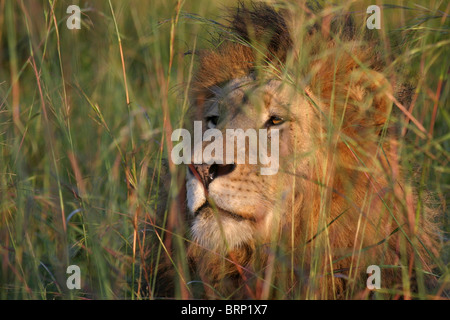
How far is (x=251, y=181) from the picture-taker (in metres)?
2.81

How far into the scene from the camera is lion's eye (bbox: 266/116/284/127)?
9.91ft

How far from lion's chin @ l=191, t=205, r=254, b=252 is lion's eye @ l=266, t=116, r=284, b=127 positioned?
519mm

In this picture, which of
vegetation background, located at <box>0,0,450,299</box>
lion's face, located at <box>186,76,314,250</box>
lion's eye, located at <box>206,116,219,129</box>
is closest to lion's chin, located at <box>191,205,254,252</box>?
lion's face, located at <box>186,76,314,250</box>

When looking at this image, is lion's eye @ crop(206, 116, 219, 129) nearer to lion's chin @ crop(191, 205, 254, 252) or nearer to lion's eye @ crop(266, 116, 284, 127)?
lion's eye @ crop(266, 116, 284, 127)

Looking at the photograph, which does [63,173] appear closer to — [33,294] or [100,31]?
[100,31]

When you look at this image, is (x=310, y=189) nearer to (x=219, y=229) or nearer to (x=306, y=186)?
(x=306, y=186)

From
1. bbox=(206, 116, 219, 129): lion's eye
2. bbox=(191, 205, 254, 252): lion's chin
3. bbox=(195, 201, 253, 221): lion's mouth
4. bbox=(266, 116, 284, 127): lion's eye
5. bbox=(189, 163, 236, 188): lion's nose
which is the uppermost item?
bbox=(206, 116, 219, 129): lion's eye

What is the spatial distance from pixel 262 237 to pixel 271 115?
614 mm

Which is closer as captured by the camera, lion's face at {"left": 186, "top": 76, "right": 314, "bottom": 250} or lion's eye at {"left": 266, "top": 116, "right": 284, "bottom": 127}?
lion's face at {"left": 186, "top": 76, "right": 314, "bottom": 250}

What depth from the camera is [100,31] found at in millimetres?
5027

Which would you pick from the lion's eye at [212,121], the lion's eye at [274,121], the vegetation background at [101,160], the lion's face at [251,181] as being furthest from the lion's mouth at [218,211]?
the lion's eye at [212,121]

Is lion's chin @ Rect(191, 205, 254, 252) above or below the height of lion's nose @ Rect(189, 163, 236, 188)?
below

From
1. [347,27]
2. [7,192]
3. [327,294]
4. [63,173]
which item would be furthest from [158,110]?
[327,294]

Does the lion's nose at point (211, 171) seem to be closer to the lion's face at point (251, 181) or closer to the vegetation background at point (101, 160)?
the lion's face at point (251, 181)
